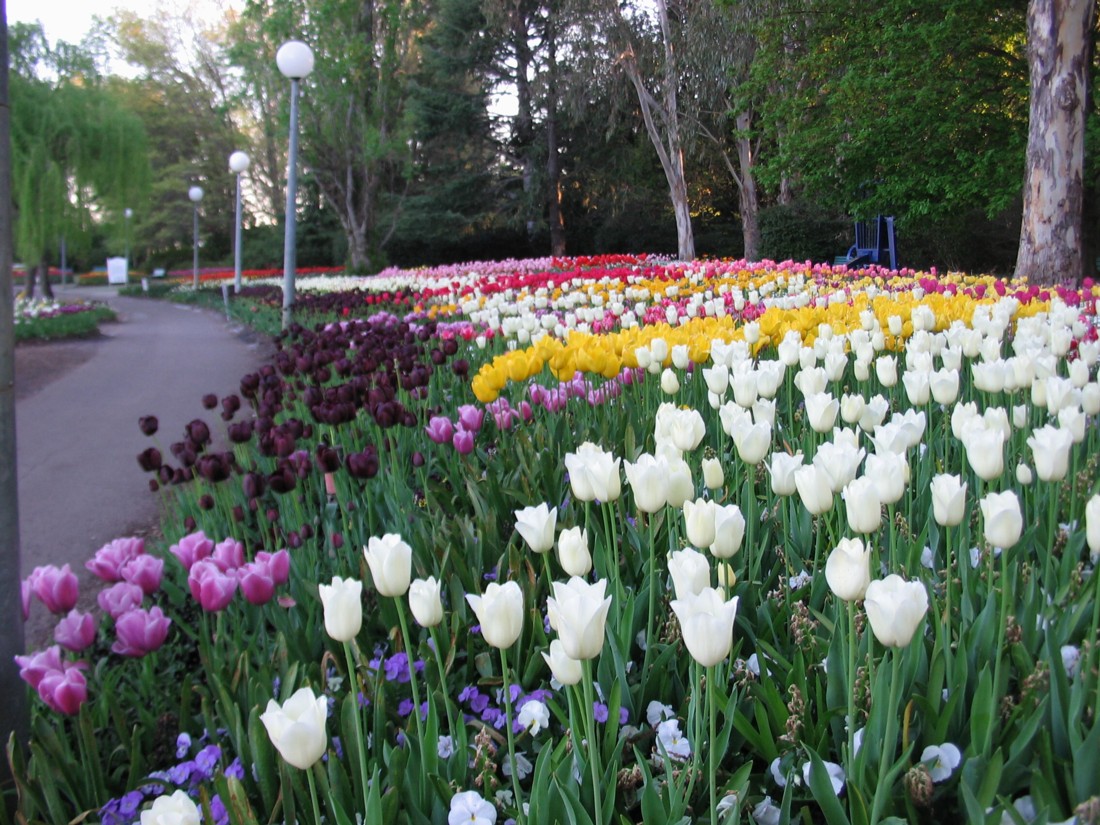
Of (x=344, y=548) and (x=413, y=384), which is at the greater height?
(x=413, y=384)

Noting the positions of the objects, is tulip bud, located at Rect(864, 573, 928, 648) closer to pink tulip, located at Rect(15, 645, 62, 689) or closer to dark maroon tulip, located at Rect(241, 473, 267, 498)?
pink tulip, located at Rect(15, 645, 62, 689)

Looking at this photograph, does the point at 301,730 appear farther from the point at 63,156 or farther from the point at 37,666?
the point at 63,156

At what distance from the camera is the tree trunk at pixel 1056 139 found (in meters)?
9.86

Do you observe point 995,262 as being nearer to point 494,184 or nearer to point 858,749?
point 494,184

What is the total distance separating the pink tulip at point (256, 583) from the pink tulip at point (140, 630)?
0.18m

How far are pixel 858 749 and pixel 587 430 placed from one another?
203 cm

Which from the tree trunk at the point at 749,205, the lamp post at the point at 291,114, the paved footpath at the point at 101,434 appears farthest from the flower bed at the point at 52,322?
the tree trunk at the point at 749,205

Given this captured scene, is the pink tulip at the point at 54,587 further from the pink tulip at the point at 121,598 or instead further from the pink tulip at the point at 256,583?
the pink tulip at the point at 256,583

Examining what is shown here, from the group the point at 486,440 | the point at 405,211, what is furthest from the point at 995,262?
the point at 486,440

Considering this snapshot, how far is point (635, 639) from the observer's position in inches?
77.0

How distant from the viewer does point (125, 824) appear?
1604 mm

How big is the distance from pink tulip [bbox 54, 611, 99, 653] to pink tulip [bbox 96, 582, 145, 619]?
0.07 meters

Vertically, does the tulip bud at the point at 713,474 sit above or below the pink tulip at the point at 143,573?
above

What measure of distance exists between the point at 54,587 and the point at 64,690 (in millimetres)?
362
